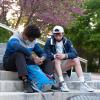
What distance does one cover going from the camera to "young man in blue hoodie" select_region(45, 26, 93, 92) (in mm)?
7707

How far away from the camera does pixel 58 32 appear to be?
7.92 m

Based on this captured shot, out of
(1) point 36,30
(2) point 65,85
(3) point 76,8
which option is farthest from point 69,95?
Result: (3) point 76,8

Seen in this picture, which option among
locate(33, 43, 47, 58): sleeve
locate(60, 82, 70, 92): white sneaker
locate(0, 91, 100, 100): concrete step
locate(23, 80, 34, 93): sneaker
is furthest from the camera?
locate(33, 43, 47, 58): sleeve

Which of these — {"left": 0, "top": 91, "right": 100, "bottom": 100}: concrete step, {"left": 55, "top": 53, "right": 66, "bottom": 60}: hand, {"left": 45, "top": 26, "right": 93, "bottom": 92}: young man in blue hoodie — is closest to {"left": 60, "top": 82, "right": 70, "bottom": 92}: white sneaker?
{"left": 45, "top": 26, "right": 93, "bottom": 92}: young man in blue hoodie

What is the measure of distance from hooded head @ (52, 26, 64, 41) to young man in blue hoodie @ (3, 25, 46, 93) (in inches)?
17.0

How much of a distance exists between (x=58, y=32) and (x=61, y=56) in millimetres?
463

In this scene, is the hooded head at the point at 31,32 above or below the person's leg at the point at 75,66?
above

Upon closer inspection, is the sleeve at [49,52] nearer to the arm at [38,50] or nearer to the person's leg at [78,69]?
the arm at [38,50]

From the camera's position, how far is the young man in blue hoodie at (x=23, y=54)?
7.20 meters

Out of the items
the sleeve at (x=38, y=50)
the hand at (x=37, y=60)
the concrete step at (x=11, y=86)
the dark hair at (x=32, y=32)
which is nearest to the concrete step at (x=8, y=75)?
the concrete step at (x=11, y=86)

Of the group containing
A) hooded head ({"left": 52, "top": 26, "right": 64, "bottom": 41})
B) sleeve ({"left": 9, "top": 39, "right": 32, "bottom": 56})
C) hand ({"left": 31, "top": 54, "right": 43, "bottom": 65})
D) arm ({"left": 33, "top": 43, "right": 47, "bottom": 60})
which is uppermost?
hooded head ({"left": 52, "top": 26, "right": 64, "bottom": 41})

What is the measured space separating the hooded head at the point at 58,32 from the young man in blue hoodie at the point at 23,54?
0.43 metres

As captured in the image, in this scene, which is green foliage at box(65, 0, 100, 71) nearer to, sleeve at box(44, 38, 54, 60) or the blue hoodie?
sleeve at box(44, 38, 54, 60)

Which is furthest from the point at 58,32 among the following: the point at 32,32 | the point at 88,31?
the point at 88,31
